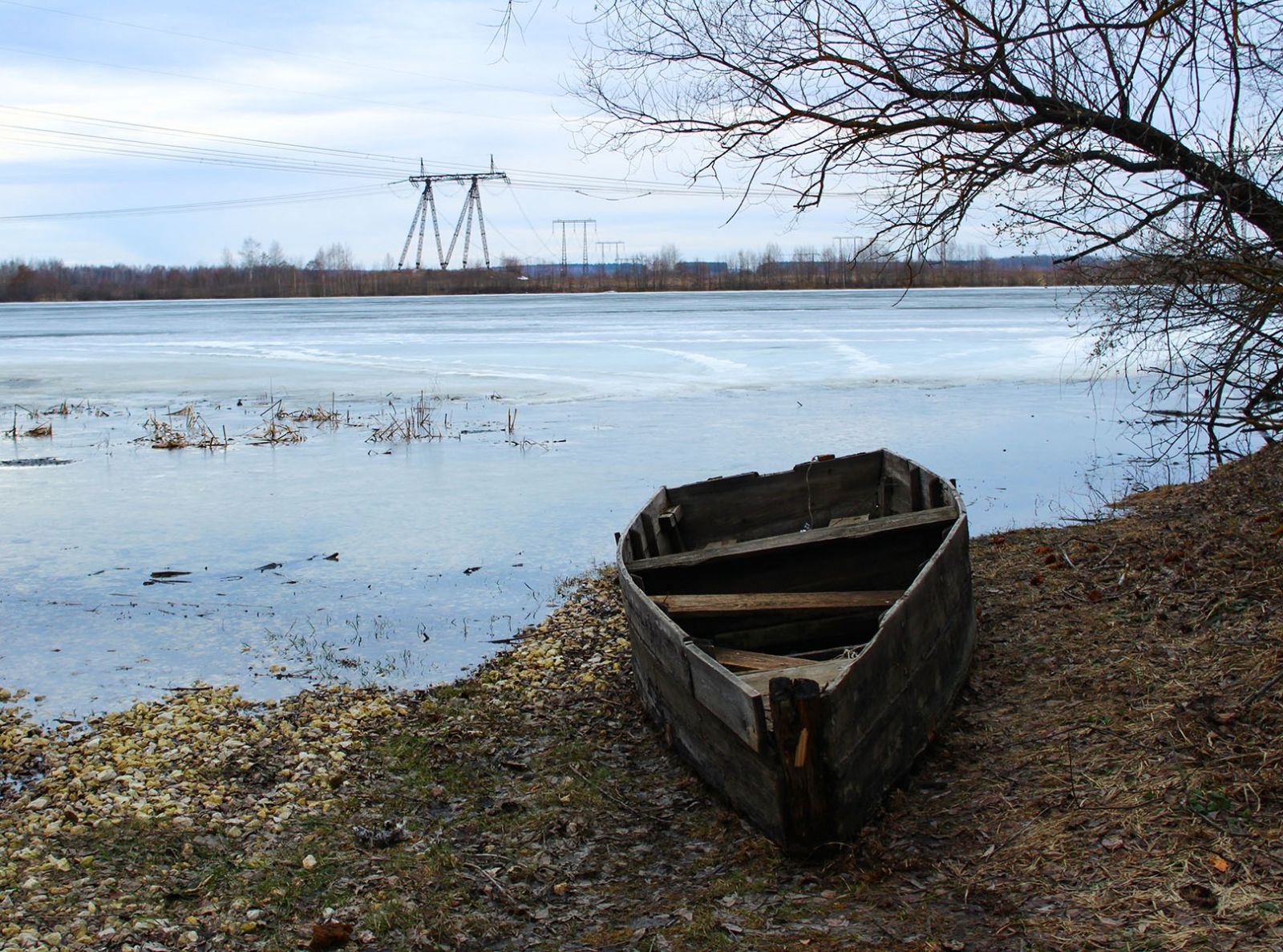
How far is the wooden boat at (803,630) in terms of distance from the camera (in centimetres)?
429

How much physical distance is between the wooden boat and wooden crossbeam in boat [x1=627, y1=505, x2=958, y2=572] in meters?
0.01

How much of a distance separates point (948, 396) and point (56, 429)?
44.5 ft

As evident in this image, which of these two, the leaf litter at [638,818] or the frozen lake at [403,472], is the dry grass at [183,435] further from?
the leaf litter at [638,818]

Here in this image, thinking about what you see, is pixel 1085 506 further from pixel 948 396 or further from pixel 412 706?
pixel 948 396

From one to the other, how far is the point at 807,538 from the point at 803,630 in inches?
26.2

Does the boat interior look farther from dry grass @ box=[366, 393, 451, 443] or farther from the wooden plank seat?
dry grass @ box=[366, 393, 451, 443]

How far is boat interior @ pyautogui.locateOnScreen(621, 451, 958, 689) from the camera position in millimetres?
6164

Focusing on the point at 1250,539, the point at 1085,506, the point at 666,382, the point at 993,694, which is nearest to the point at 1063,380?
the point at 666,382

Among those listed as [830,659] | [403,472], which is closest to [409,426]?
[403,472]

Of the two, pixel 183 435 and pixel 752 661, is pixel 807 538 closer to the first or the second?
pixel 752 661

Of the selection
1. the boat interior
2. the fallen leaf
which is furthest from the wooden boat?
the fallen leaf

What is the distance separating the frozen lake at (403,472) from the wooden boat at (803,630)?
1.60 metres

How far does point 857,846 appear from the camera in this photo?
435cm

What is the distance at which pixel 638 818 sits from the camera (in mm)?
4984
